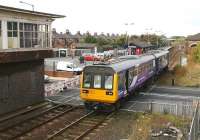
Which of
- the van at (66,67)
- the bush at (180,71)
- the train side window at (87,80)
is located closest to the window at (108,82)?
the train side window at (87,80)

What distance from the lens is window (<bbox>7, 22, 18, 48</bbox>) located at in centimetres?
1912

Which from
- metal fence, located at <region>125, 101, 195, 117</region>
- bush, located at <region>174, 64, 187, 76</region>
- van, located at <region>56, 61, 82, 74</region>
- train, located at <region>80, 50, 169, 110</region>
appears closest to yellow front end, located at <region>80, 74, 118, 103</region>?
train, located at <region>80, 50, 169, 110</region>

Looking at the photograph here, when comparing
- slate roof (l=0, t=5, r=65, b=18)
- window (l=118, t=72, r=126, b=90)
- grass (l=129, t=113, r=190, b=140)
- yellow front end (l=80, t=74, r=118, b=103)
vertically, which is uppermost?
slate roof (l=0, t=5, r=65, b=18)

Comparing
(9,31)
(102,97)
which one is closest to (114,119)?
(102,97)

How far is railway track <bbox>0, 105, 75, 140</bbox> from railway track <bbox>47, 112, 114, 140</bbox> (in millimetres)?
1522

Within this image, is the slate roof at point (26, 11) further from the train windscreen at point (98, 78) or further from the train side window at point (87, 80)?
the train side window at point (87, 80)

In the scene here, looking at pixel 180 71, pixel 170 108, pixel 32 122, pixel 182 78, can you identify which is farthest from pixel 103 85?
pixel 180 71

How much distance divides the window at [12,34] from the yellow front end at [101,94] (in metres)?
4.84

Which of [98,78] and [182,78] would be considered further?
[182,78]

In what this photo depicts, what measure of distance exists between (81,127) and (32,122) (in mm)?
2702

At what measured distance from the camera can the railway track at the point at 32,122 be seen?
15080mm

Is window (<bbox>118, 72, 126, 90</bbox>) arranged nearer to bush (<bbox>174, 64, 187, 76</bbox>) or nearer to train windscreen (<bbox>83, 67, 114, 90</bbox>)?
train windscreen (<bbox>83, 67, 114, 90</bbox>)

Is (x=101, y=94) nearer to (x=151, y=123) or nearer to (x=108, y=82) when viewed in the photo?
(x=108, y=82)

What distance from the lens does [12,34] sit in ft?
63.7
